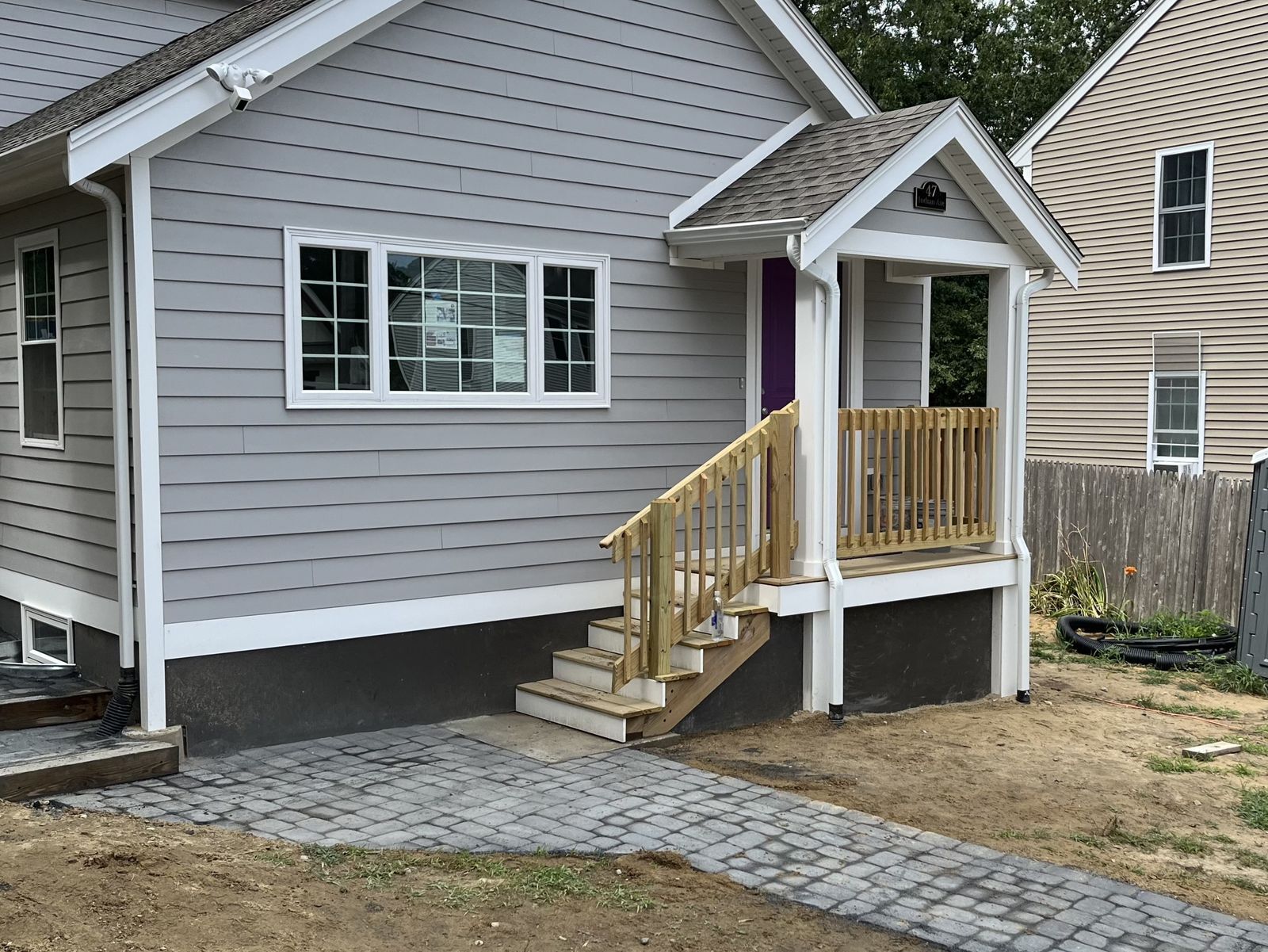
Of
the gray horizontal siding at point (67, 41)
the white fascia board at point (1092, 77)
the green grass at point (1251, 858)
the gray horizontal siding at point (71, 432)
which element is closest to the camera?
the green grass at point (1251, 858)

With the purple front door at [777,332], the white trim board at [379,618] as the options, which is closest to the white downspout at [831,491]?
the purple front door at [777,332]

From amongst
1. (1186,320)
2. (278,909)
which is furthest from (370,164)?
(1186,320)

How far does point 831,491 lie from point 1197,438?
1003 cm

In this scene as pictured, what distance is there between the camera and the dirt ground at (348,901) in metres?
4.42

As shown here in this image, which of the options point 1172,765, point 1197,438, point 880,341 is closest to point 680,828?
point 1172,765

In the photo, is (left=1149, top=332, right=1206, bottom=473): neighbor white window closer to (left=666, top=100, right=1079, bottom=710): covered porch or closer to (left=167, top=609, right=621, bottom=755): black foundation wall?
(left=666, top=100, right=1079, bottom=710): covered porch

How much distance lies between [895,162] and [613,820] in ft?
15.3

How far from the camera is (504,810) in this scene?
6.01m

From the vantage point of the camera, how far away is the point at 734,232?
824 centimetres

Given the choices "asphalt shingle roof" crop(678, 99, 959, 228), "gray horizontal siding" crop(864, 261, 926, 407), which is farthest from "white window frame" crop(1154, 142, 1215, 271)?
"asphalt shingle roof" crop(678, 99, 959, 228)

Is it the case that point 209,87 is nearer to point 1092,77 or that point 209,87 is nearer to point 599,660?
point 599,660

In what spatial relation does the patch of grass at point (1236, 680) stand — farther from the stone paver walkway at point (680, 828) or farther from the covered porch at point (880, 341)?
the stone paver walkway at point (680, 828)

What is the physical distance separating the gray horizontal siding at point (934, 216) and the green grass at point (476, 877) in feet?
16.0

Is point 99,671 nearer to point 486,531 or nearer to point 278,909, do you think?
point 486,531
